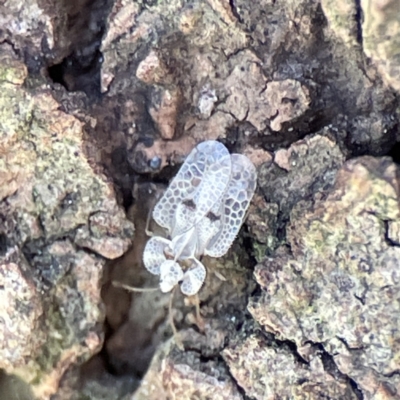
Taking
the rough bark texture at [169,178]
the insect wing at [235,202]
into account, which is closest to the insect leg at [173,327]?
the rough bark texture at [169,178]

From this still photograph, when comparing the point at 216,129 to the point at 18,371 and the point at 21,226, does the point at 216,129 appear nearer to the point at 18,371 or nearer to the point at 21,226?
the point at 21,226

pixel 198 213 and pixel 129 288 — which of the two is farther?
pixel 198 213

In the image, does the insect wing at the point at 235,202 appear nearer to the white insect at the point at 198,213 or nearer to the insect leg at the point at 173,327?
the white insect at the point at 198,213

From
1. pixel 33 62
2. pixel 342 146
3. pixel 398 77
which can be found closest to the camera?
pixel 398 77

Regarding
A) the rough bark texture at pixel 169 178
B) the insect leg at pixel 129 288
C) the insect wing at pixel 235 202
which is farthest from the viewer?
the insect leg at pixel 129 288

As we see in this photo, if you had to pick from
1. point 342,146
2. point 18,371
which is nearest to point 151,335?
point 18,371

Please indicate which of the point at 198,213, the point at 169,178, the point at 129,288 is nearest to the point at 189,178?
the point at 169,178

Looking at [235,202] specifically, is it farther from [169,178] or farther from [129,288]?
[129,288]
